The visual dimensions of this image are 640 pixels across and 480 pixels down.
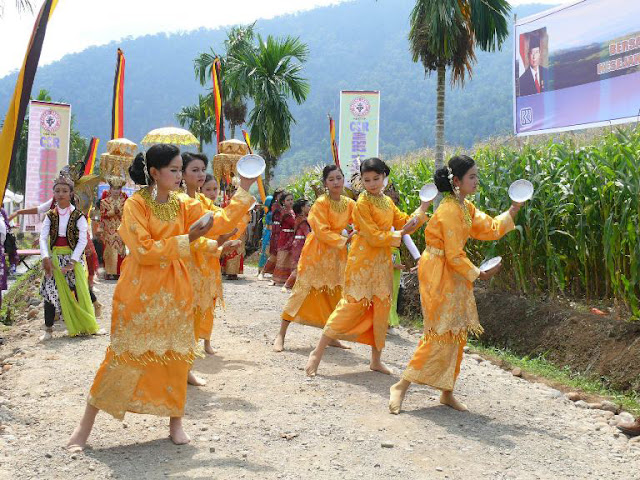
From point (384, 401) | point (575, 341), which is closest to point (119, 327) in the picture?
point (384, 401)

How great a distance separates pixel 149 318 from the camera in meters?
4.00

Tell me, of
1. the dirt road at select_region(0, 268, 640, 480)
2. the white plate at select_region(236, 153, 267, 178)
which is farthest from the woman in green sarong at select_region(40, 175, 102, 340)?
the white plate at select_region(236, 153, 267, 178)

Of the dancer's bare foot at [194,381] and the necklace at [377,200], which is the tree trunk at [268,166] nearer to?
the necklace at [377,200]

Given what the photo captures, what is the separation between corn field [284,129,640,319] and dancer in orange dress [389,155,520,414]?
2.21 metres

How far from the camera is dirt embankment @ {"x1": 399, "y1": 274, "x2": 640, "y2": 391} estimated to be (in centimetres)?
617

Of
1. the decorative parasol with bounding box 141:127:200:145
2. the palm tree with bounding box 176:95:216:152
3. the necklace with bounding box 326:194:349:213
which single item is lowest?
the necklace with bounding box 326:194:349:213

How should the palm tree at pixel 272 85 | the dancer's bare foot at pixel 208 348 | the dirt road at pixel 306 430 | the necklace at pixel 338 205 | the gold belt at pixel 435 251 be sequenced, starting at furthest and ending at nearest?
the palm tree at pixel 272 85 < the dancer's bare foot at pixel 208 348 < the necklace at pixel 338 205 < the gold belt at pixel 435 251 < the dirt road at pixel 306 430

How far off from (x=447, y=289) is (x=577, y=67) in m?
12.2

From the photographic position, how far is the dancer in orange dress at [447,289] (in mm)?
4840

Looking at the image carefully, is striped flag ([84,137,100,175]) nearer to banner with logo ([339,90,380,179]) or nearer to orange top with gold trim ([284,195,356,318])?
banner with logo ([339,90,380,179])

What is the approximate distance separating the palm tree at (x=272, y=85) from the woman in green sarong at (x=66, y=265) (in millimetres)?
16699

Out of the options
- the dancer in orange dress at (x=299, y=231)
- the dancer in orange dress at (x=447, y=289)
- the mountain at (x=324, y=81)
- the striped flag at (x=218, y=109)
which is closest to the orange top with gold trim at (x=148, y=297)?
the dancer in orange dress at (x=447, y=289)

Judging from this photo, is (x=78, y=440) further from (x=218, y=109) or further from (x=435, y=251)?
(x=218, y=109)

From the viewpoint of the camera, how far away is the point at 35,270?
14680 mm
